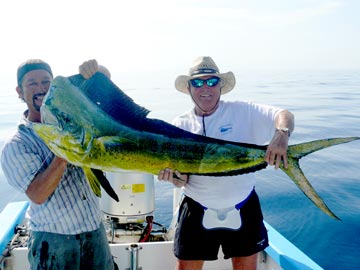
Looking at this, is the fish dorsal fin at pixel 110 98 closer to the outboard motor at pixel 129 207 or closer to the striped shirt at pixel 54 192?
the striped shirt at pixel 54 192

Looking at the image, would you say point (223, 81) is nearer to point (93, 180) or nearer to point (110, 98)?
point (110, 98)

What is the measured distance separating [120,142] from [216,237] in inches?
54.7

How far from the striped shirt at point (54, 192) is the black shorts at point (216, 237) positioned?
0.69 metres

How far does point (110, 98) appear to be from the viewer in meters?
1.62

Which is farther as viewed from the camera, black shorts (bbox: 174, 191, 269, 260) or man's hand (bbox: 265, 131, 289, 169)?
black shorts (bbox: 174, 191, 269, 260)

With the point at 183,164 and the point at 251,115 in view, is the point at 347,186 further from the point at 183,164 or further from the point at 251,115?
the point at 183,164

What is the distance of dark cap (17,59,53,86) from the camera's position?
1939 mm

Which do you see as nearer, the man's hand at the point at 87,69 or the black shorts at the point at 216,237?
the man's hand at the point at 87,69

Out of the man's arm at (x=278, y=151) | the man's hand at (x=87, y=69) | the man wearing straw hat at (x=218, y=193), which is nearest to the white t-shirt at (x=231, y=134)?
the man wearing straw hat at (x=218, y=193)

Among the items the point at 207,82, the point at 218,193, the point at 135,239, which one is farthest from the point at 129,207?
the point at 207,82

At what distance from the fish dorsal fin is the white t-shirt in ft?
3.22

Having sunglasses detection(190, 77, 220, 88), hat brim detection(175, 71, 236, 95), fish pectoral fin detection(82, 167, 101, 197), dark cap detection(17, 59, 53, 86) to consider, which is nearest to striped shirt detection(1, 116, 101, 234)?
dark cap detection(17, 59, 53, 86)

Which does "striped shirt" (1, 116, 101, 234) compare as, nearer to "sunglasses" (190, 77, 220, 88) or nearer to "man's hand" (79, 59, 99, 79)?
"man's hand" (79, 59, 99, 79)

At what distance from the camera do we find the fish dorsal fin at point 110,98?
5.22 ft
